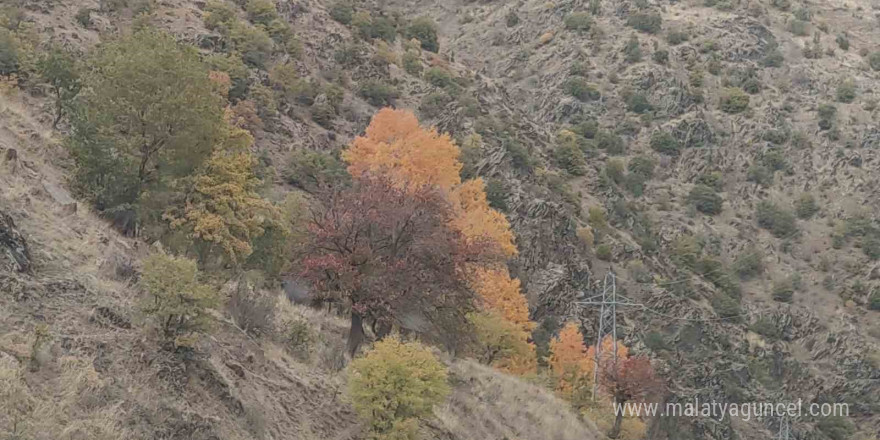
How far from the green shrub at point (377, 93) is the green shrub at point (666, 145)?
3431 cm

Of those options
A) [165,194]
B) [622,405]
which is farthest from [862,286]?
[165,194]

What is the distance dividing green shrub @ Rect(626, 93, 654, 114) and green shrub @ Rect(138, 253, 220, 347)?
8235cm

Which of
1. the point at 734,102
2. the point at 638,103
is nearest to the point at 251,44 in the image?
the point at 638,103

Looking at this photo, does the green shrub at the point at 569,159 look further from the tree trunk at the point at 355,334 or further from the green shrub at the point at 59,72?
the tree trunk at the point at 355,334

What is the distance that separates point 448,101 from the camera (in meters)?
65.8

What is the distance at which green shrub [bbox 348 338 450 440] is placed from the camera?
14.8 metres

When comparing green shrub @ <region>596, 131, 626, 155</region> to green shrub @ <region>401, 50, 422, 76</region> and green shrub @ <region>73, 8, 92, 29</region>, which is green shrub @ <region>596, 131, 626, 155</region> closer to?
green shrub @ <region>401, 50, 422, 76</region>

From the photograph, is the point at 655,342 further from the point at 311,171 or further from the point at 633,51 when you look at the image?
the point at 633,51

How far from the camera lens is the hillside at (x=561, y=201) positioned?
12.5 m

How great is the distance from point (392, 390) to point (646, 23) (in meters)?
94.8

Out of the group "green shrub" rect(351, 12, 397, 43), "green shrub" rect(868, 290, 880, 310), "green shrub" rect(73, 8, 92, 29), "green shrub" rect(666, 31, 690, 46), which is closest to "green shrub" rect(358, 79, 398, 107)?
"green shrub" rect(351, 12, 397, 43)

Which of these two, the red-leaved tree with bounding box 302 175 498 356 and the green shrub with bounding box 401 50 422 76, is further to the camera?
the green shrub with bounding box 401 50 422 76

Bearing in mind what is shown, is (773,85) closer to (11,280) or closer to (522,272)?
(522,272)

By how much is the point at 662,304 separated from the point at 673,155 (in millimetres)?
28236
